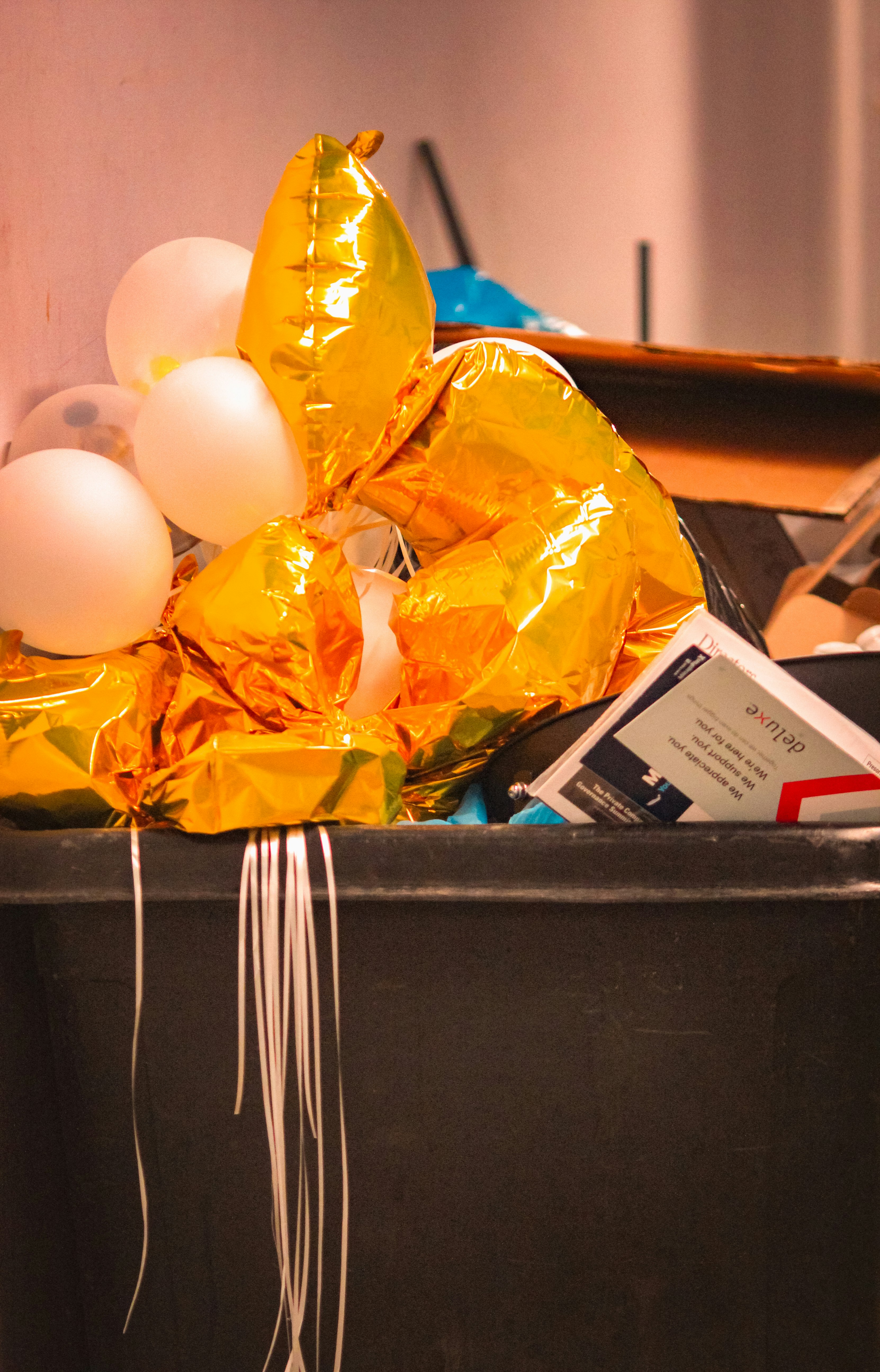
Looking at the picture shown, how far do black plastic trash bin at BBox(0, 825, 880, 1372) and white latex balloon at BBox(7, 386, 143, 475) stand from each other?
273mm

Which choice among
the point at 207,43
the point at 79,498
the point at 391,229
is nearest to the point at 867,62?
the point at 207,43

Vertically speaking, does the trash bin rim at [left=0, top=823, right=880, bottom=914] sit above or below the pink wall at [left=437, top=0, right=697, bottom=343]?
below

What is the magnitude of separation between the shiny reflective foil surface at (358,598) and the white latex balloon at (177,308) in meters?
0.06

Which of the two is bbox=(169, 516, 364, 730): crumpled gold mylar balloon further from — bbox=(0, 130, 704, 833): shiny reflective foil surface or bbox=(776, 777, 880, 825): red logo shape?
bbox=(776, 777, 880, 825): red logo shape

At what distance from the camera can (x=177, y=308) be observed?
679mm

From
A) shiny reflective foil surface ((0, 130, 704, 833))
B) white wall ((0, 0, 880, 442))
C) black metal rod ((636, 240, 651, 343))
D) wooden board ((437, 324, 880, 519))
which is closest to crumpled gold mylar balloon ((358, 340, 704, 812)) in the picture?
shiny reflective foil surface ((0, 130, 704, 833))

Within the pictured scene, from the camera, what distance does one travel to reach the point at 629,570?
0.60 meters

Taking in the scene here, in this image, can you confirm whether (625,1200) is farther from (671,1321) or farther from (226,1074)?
(226,1074)

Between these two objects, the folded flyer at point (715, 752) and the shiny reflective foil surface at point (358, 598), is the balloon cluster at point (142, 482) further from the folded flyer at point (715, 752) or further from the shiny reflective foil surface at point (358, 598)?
the folded flyer at point (715, 752)

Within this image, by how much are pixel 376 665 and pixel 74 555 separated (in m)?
0.18

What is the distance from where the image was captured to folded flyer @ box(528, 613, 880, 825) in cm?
48

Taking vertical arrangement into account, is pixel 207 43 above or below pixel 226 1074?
above

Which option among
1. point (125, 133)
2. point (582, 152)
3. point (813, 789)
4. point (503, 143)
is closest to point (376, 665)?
point (813, 789)

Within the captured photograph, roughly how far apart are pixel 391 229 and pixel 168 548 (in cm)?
23
